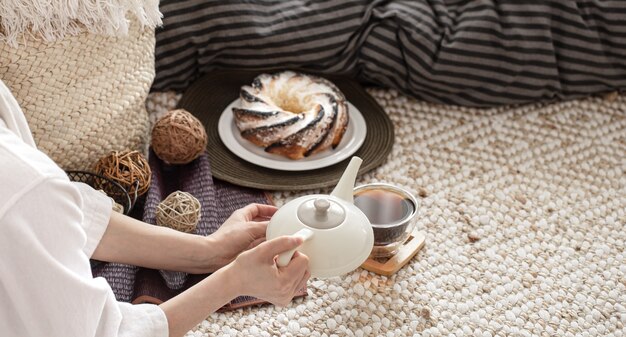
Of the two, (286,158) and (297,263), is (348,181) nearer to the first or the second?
(297,263)

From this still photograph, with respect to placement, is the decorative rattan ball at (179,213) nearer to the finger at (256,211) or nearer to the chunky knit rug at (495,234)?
the finger at (256,211)

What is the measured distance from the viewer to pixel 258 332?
155 centimetres

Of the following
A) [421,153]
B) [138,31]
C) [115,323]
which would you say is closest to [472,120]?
[421,153]

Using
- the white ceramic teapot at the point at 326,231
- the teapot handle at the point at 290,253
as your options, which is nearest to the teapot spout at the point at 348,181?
the white ceramic teapot at the point at 326,231

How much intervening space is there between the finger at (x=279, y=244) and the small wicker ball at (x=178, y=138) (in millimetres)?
587

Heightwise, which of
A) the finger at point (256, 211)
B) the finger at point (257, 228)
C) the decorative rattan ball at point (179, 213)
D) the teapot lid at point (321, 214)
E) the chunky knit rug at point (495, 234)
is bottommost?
the chunky knit rug at point (495, 234)

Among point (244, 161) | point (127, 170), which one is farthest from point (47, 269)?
point (244, 161)

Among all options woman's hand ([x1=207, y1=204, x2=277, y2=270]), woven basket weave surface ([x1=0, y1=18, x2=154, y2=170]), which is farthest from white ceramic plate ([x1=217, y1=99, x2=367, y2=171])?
woman's hand ([x1=207, y1=204, x2=277, y2=270])

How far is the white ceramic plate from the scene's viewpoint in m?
1.94

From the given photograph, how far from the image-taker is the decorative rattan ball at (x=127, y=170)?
1.73 meters

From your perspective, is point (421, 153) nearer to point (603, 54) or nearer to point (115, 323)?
point (603, 54)

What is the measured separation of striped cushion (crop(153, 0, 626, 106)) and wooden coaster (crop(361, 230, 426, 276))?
613 mm

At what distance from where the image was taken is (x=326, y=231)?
1382 millimetres

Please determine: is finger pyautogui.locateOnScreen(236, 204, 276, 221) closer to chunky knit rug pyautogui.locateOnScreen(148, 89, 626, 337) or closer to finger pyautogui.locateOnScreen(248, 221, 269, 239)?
finger pyautogui.locateOnScreen(248, 221, 269, 239)
